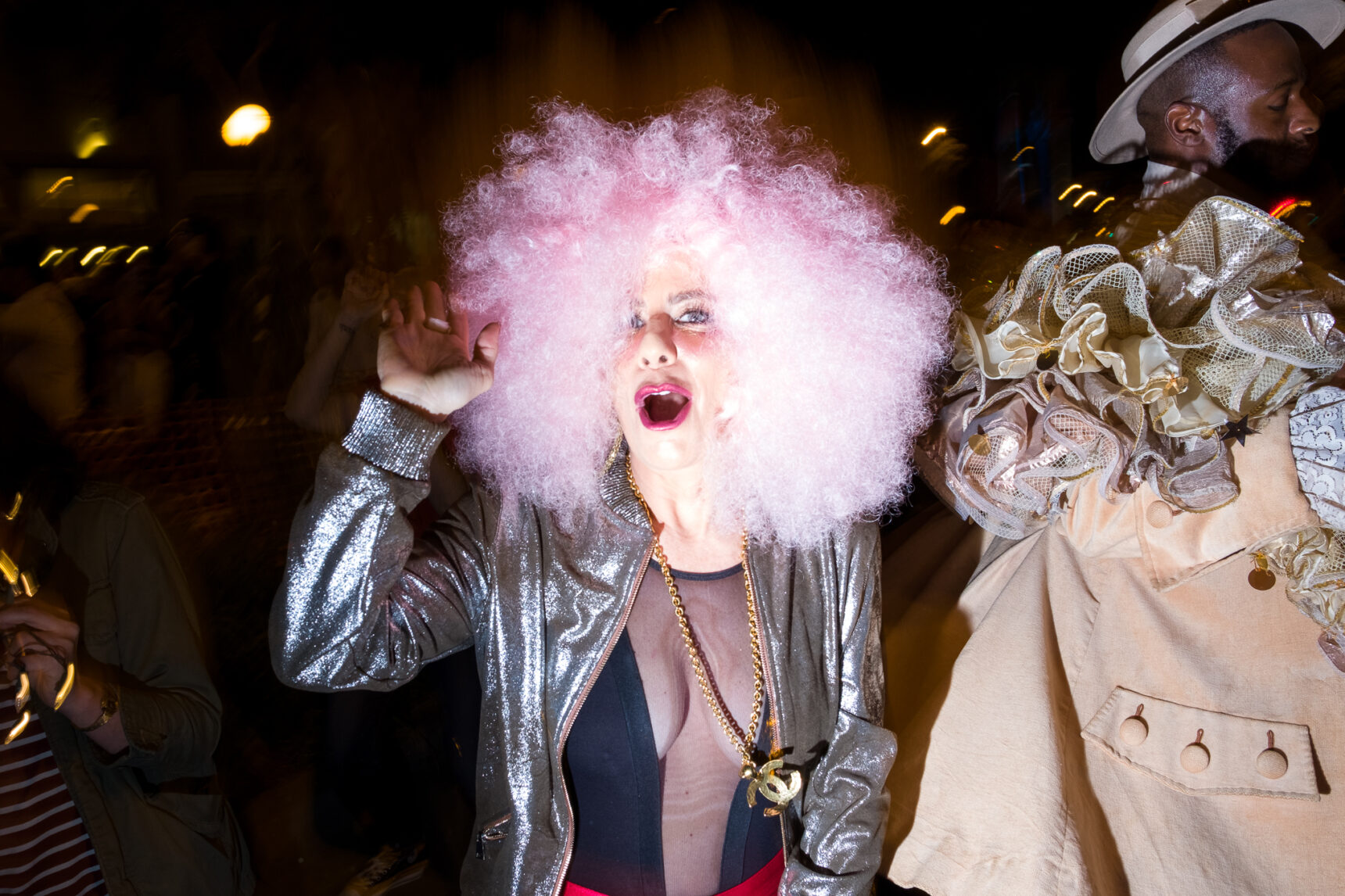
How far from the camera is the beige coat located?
1.32 m

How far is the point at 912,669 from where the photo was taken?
66.2 inches

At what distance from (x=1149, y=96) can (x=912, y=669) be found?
Answer: 4.74ft

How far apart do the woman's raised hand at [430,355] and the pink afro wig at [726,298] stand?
7.0 inches

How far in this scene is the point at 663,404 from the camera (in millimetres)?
1396

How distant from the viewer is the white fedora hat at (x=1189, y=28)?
147cm

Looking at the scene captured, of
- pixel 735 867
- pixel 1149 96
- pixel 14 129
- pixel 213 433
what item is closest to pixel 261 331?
pixel 213 433

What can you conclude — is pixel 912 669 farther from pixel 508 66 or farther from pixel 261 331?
pixel 508 66

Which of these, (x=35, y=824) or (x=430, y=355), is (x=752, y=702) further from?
(x=35, y=824)

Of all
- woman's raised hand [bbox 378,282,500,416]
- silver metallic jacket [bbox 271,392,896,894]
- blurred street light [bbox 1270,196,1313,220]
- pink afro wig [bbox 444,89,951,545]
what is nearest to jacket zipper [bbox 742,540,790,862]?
silver metallic jacket [bbox 271,392,896,894]

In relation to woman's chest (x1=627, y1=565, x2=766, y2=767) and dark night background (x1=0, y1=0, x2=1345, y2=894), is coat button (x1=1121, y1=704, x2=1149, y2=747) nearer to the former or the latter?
woman's chest (x1=627, y1=565, x2=766, y2=767)

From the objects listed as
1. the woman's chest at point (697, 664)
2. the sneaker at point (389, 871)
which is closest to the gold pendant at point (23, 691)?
the woman's chest at point (697, 664)

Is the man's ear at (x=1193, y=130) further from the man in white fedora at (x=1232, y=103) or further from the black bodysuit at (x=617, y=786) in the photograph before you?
the black bodysuit at (x=617, y=786)

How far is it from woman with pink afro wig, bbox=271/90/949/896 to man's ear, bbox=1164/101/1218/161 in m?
0.62

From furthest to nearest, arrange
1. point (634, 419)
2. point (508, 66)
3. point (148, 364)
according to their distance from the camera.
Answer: point (508, 66) → point (148, 364) → point (634, 419)
